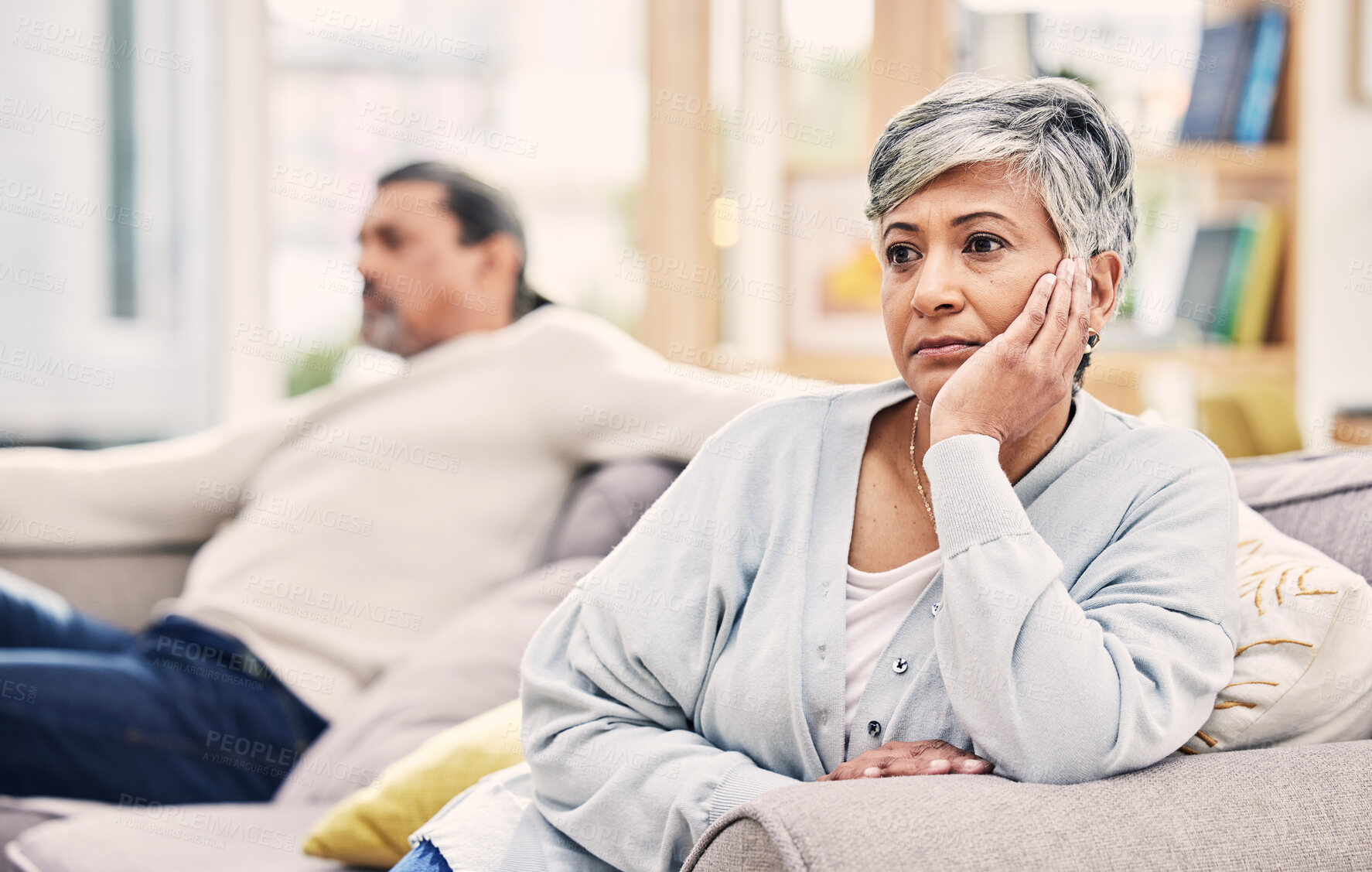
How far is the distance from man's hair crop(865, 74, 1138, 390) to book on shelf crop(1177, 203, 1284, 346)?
7.94ft

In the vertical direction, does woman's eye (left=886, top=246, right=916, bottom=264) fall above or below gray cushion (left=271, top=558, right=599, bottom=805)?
above

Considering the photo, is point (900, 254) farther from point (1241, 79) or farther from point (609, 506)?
point (1241, 79)

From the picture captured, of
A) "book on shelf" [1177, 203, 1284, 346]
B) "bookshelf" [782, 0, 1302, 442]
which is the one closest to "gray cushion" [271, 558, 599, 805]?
"bookshelf" [782, 0, 1302, 442]

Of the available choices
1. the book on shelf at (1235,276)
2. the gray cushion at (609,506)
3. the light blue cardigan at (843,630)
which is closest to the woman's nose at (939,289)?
the light blue cardigan at (843,630)

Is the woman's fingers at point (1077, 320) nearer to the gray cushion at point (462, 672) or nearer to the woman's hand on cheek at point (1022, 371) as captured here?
the woman's hand on cheek at point (1022, 371)

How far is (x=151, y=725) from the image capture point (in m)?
1.86

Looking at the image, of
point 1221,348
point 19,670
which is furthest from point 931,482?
point 1221,348

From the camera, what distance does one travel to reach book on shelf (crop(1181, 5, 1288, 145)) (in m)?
3.22

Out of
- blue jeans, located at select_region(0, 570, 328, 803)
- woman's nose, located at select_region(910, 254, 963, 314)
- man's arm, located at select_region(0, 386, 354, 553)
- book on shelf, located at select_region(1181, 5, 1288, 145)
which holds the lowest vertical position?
blue jeans, located at select_region(0, 570, 328, 803)

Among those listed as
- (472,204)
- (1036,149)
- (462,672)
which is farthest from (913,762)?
(472,204)

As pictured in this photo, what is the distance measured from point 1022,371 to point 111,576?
1.90 meters

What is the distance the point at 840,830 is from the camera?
2.46 ft

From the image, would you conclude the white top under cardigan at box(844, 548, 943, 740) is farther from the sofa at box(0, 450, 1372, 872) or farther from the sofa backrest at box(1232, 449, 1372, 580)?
the sofa backrest at box(1232, 449, 1372, 580)

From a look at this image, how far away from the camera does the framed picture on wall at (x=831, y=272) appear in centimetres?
310
